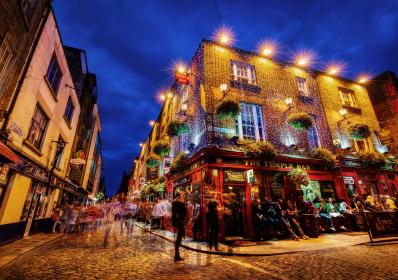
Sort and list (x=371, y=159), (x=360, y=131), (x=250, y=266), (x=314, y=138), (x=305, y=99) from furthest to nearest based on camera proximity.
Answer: (x=305, y=99) < (x=314, y=138) < (x=371, y=159) < (x=360, y=131) < (x=250, y=266)

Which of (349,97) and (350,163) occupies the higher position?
(349,97)

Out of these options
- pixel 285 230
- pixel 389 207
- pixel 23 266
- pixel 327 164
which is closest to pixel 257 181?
pixel 285 230

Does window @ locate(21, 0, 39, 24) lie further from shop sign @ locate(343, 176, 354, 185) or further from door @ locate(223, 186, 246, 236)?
shop sign @ locate(343, 176, 354, 185)

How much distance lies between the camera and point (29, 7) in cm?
864

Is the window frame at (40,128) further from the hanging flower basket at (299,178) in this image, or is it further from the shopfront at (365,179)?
the shopfront at (365,179)

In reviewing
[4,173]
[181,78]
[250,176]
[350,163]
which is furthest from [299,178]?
[4,173]

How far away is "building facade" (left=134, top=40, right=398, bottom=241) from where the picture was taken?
11.1 meters

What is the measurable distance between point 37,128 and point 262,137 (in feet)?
43.3

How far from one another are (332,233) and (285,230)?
10.8 feet

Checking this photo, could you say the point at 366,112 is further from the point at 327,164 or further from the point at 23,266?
the point at 23,266

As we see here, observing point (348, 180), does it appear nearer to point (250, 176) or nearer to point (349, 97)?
point (250, 176)

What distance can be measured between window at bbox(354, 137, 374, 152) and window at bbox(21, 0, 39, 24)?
71.0 feet

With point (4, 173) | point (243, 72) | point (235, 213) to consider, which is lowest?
point (235, 213)

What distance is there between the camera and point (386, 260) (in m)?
5.59
